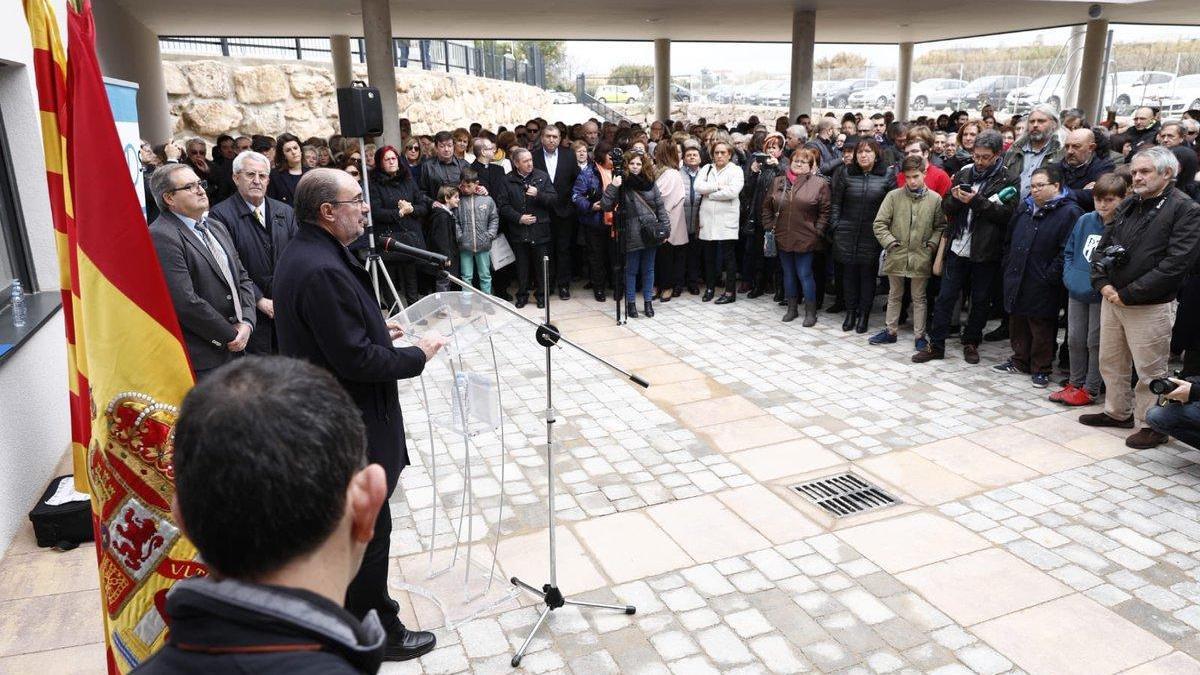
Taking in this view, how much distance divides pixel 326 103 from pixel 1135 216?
17.5m

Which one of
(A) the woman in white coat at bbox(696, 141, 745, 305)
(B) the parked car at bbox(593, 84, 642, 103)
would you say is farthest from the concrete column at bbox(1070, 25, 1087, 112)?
(B) the parked car at bbox(593, 84, 642, 103)

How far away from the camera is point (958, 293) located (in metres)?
7.52

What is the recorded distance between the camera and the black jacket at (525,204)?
9.30 m

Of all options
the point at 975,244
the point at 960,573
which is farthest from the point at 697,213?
the point at 960,573

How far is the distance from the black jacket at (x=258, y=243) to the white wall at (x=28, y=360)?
4.16 ft

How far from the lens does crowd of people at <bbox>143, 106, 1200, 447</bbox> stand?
5516 mm

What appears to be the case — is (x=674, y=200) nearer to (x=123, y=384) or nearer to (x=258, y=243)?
(x=258, y=243)

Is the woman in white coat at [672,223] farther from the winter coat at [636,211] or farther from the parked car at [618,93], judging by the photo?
the parked car at [618,93]

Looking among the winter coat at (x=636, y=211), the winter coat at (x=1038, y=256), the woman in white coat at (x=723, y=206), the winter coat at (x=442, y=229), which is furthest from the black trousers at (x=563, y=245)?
the winter coat at (x=1038, y=256)

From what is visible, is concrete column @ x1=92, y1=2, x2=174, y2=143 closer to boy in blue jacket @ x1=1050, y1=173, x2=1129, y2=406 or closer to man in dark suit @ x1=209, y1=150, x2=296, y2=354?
man in dark suit @ x1=209, y1=150, x2=296, y2=354

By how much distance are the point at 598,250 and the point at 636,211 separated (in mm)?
1054

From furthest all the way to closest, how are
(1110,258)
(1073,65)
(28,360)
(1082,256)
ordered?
1. (1073,65)
2. (1082,256)
3. (1110,258)
4. (28,360)

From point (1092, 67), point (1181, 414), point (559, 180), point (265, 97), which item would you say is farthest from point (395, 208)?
point (1092, 67)

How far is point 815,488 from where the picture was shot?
5090 mm
